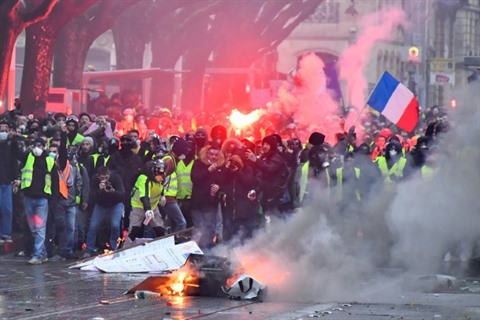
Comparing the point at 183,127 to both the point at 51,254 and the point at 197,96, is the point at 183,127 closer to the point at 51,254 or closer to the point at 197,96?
the point at 51,254

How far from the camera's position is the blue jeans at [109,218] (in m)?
20.4

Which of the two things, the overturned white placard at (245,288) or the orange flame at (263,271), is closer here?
the overturned white placard at (245,288)

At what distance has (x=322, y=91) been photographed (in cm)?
3644

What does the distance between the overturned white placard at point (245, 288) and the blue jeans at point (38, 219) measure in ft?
16.3

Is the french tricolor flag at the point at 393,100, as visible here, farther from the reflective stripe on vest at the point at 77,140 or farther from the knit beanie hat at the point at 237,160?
the reflective stripe on vest at the point at 77,140

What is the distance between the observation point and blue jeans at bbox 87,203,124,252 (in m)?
20.4

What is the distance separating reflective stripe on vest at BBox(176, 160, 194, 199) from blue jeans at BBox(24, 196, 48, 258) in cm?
174

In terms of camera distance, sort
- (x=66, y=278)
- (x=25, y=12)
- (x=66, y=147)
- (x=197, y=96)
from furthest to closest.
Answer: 1. (x=197, y=96)
2. (x=25, y=12)
3. (x=66, y=147)
4. (x=66, y=278)

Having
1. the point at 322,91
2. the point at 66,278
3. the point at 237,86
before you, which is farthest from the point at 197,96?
the point at 66,278

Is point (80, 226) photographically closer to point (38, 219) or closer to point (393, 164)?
point (38, 219)

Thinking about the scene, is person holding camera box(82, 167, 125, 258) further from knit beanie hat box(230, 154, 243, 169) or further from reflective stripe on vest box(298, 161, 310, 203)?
reflective stripe on vest box(298, 161, 310, 203)

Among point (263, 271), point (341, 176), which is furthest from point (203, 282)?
point (341, 176)

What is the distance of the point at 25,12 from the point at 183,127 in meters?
5.80

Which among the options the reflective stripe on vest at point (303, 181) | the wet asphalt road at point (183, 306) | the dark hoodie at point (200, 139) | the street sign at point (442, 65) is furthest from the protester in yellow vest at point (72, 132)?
the street sign at point (442, 65)
